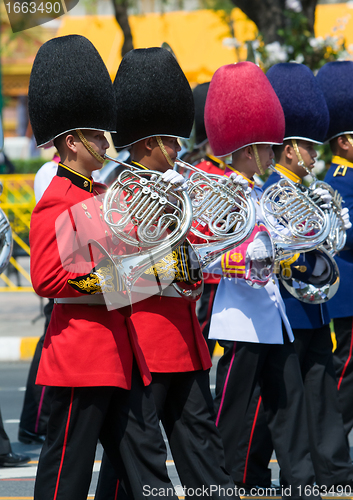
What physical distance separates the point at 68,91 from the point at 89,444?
128cm

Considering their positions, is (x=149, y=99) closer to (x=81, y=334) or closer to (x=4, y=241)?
(x=81, y=334)

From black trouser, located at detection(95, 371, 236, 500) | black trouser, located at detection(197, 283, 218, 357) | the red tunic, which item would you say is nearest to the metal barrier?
black trouser, located at detection(197, 283, 218, 357)

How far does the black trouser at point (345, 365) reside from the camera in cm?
468

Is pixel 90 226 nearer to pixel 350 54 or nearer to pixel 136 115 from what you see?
pixel 136 115

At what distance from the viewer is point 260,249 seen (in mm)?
3795

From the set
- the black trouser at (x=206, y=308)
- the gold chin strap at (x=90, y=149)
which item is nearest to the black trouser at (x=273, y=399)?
the gold chin strap at (x=90, y=149)

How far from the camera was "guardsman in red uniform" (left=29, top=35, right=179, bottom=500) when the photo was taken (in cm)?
295

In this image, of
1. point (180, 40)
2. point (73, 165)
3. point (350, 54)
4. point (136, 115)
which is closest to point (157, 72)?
point (136, 115)

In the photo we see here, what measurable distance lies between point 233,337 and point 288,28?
531cm

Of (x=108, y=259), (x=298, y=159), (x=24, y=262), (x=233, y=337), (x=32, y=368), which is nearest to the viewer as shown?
(x=108, y=259)

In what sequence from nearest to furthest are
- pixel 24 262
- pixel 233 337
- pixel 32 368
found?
pixel 233 337 < pixel 32 368 < pixel 24 262

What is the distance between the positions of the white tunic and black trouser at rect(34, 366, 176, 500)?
3.23ft

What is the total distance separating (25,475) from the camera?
457 centimetres

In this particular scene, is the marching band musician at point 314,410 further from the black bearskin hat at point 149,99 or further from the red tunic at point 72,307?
the red tunic at point 72,307
